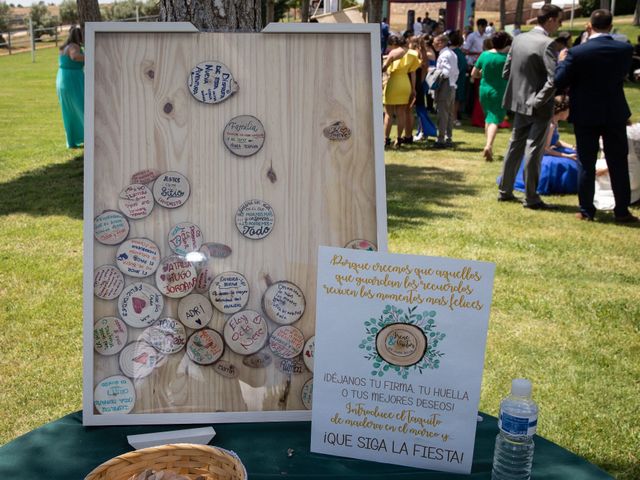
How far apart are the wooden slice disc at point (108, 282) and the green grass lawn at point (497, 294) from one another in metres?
1.59

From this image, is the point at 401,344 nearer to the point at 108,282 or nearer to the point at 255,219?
the point at 255,219

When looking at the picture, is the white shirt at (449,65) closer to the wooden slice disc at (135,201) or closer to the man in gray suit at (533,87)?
the man in gray suit at (533,87)

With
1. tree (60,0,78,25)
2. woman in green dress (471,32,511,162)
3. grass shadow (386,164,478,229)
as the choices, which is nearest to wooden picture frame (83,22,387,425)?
grass shadow (386,164,478,229)

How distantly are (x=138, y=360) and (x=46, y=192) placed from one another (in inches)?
223

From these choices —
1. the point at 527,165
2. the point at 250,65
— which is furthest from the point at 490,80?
the point at 250,65

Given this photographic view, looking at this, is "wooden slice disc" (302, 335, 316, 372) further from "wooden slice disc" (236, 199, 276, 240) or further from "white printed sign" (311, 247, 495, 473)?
"wooden slice disc" (236, 199, 276, 240)

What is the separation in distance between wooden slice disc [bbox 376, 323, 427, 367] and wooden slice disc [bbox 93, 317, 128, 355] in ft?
1.96

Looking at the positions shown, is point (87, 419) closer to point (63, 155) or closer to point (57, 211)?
point (57, 211)

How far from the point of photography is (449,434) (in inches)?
56.9

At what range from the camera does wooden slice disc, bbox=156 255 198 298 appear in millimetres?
1640

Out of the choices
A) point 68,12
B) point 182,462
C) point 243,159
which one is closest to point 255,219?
point 243,159

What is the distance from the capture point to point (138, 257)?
1640mm

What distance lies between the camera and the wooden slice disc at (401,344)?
1.43m

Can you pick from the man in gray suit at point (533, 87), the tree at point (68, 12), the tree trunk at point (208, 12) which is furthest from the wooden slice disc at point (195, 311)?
the tree at point (68, 12)
